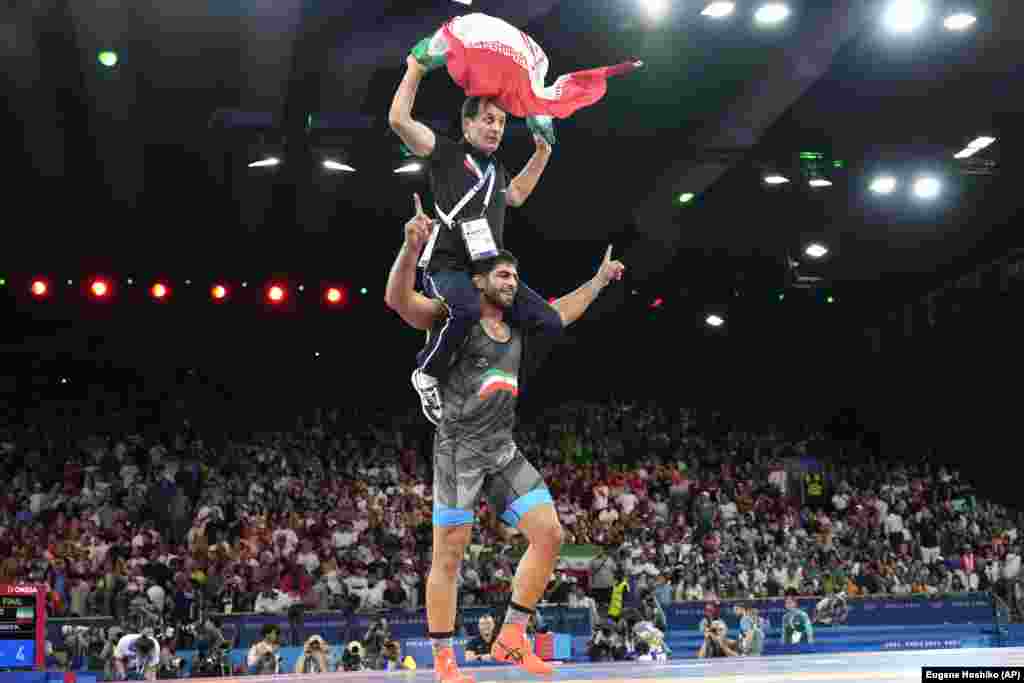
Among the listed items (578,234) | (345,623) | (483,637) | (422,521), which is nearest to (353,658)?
(345,623)

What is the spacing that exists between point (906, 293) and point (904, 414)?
3.02 m

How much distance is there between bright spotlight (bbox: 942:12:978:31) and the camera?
14398mm

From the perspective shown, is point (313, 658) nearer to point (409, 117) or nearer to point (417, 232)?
point (409, 117)

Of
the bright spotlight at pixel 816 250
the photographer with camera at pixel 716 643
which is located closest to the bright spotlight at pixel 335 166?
the photographer with camera at pixel 716 643

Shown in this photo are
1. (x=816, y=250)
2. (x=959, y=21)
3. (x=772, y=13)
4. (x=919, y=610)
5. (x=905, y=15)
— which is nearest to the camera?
(x=772, y=13)

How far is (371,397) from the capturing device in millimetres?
28438

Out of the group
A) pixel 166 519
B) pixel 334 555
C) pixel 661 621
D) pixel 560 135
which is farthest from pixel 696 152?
pixel 166 519

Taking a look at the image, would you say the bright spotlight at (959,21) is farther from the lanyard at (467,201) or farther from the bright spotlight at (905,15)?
the lanyard at (467,201)

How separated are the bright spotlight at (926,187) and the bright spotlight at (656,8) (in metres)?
7.44

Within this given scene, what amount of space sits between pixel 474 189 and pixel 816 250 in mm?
19808

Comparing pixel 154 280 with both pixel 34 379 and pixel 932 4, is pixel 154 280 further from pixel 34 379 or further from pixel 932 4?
pixel 932 4

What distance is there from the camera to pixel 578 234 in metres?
23.8

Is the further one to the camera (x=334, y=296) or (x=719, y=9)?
(x=334, y=296)

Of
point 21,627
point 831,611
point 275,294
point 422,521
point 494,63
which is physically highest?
point 275,294
